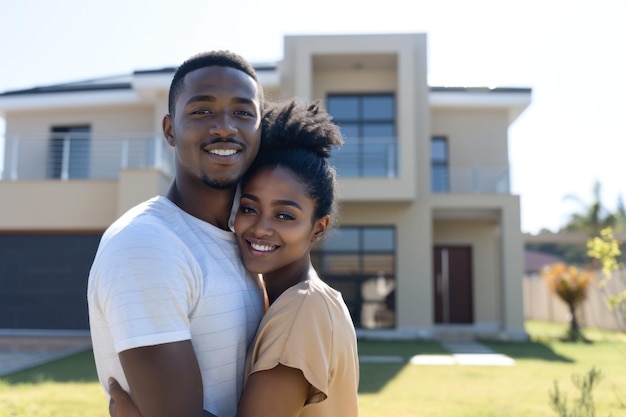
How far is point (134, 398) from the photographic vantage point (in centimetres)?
145

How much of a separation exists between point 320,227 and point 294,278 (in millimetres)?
205

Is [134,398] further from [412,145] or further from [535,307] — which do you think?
[535,307]

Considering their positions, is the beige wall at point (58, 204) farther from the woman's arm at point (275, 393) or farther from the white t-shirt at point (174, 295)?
the woman's arm at point (275, 393)

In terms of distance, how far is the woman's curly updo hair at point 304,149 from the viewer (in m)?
1.99

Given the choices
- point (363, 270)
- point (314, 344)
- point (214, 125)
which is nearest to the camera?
point (314, 344)

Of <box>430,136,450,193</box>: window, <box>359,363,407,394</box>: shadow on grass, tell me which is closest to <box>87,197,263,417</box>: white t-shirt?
<box>359,363,407,394</box>: shadow on grass

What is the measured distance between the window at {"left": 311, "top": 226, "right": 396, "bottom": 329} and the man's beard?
13159 millimetres

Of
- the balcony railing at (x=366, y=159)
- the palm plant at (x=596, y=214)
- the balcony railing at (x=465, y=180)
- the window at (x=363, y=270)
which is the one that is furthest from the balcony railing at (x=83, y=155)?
the palm plant at (x=596, y=214)

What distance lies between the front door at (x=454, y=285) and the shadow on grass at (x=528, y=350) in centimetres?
252

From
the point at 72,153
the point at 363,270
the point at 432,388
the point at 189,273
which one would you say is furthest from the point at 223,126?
the point at 72,153

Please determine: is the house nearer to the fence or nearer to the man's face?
the fence

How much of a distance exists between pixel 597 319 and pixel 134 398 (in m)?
20.9

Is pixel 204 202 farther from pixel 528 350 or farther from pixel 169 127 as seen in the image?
pixel 528 350

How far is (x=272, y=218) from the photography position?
1972 mm
